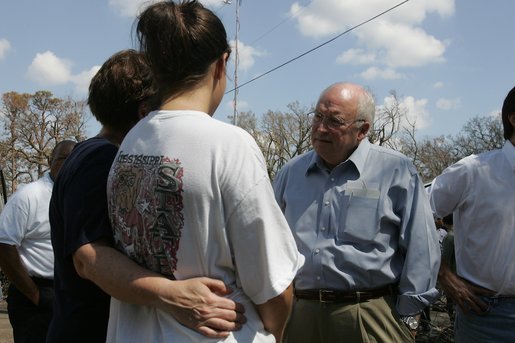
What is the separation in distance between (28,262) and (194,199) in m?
3.06

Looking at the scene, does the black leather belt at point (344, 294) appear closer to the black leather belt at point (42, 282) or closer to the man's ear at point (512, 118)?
the man's ear at point (512, 118)

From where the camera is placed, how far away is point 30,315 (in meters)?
4.04

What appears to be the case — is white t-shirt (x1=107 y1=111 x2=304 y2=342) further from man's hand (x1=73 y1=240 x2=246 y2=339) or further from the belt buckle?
the belt buckle

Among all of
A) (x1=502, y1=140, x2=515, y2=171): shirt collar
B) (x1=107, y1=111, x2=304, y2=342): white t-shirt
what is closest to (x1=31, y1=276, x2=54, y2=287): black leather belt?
(x1=107, y1=111, x2=304, y2=342): white t-shirt

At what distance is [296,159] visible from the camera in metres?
3.54

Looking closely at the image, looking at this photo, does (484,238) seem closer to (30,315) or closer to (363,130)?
(363,130)

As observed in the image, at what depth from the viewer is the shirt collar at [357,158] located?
10.5 feet

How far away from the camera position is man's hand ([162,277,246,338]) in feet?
5.05

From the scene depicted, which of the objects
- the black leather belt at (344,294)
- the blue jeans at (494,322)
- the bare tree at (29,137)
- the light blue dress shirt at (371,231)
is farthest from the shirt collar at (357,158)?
the bare tree at (29,137)

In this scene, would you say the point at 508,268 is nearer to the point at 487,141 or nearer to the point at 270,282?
the point at 270,282

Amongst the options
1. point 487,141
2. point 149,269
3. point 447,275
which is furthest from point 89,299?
point 487,141

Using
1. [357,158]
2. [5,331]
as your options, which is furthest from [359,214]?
[5,331]

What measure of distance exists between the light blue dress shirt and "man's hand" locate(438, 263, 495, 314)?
18 centimetres

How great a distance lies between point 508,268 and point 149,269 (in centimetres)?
211
